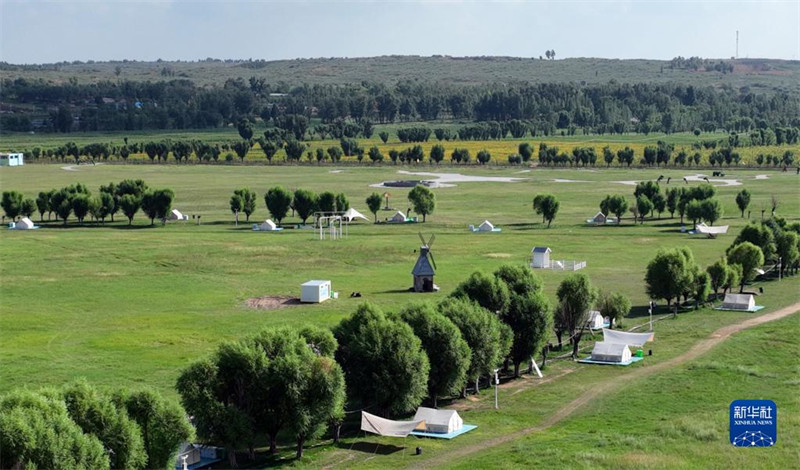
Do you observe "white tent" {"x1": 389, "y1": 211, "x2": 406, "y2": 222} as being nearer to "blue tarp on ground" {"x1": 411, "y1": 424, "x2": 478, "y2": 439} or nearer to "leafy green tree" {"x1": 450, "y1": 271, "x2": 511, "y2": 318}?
"leafy green tree" {"x1": 450, "y1": 271, "x2": 511, "y2": 318}

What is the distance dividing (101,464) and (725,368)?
3055 centimetres

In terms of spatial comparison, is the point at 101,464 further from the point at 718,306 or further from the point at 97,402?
the point at 718,306

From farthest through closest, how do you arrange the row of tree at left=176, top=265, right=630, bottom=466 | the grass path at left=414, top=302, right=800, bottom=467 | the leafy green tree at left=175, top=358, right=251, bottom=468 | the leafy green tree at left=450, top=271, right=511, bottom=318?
the leafy green tree at left=450, top=271, right=511, bottom=318, the grass path at left=414, top=302, right=800, bottom=467, the row of tree at left=176, top=265, right=630, bottom=466, the leafy green tree at left=175, top=358, right=251, bottom=468

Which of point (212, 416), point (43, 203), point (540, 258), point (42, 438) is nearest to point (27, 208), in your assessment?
point (43, 203)

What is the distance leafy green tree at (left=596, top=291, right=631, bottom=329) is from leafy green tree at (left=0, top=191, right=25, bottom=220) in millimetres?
69275

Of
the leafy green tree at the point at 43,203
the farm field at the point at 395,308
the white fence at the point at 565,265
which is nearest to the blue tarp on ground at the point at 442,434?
the farm field at the point at 395,308

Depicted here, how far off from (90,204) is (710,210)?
61178 millimetres

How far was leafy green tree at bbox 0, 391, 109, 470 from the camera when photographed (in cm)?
2906

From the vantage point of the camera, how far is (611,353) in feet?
172

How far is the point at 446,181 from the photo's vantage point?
6275 inches

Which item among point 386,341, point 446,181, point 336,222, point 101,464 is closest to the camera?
point 101,464

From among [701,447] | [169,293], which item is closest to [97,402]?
[701,447]

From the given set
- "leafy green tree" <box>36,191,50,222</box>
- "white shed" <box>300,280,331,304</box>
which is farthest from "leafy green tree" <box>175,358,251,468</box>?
"leafy green tree" <box>36,191,50,222</box>

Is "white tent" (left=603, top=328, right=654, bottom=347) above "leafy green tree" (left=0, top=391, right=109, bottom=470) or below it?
below
